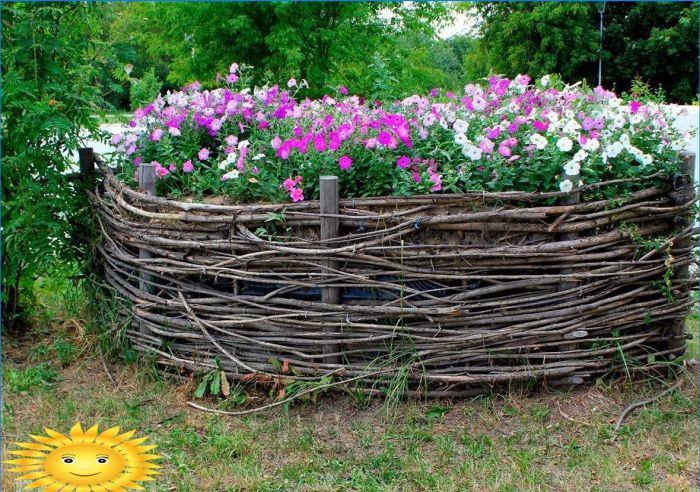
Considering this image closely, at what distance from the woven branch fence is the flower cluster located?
127 mm

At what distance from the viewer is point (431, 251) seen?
352 centimetres

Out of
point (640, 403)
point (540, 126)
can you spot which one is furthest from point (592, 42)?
point (640, 403)

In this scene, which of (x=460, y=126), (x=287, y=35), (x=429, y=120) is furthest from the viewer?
(x=287, y=35)

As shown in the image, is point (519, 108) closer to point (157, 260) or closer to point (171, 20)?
point (157, 260)

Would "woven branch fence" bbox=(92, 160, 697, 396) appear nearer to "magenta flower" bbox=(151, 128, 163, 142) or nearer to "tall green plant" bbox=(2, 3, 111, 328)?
"magenta flower" bbox=(151, 128, 163, 142)

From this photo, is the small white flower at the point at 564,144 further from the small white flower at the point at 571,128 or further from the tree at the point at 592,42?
the tree at the point at 592,42

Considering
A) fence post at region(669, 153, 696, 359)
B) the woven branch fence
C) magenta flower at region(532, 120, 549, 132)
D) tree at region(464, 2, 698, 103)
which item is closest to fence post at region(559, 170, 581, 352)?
the woven branch fence

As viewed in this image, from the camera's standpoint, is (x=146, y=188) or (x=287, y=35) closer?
(x=146, y=188)

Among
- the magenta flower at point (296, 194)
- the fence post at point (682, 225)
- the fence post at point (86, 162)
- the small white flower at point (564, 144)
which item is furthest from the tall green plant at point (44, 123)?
the fence post at point (682, 225)

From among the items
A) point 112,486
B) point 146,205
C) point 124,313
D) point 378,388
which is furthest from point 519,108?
point 112,486

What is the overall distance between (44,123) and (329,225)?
1.67m

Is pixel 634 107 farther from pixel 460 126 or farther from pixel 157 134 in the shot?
pixel 157 134

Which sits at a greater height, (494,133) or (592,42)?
(592,42)

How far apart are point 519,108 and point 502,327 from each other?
127cm
